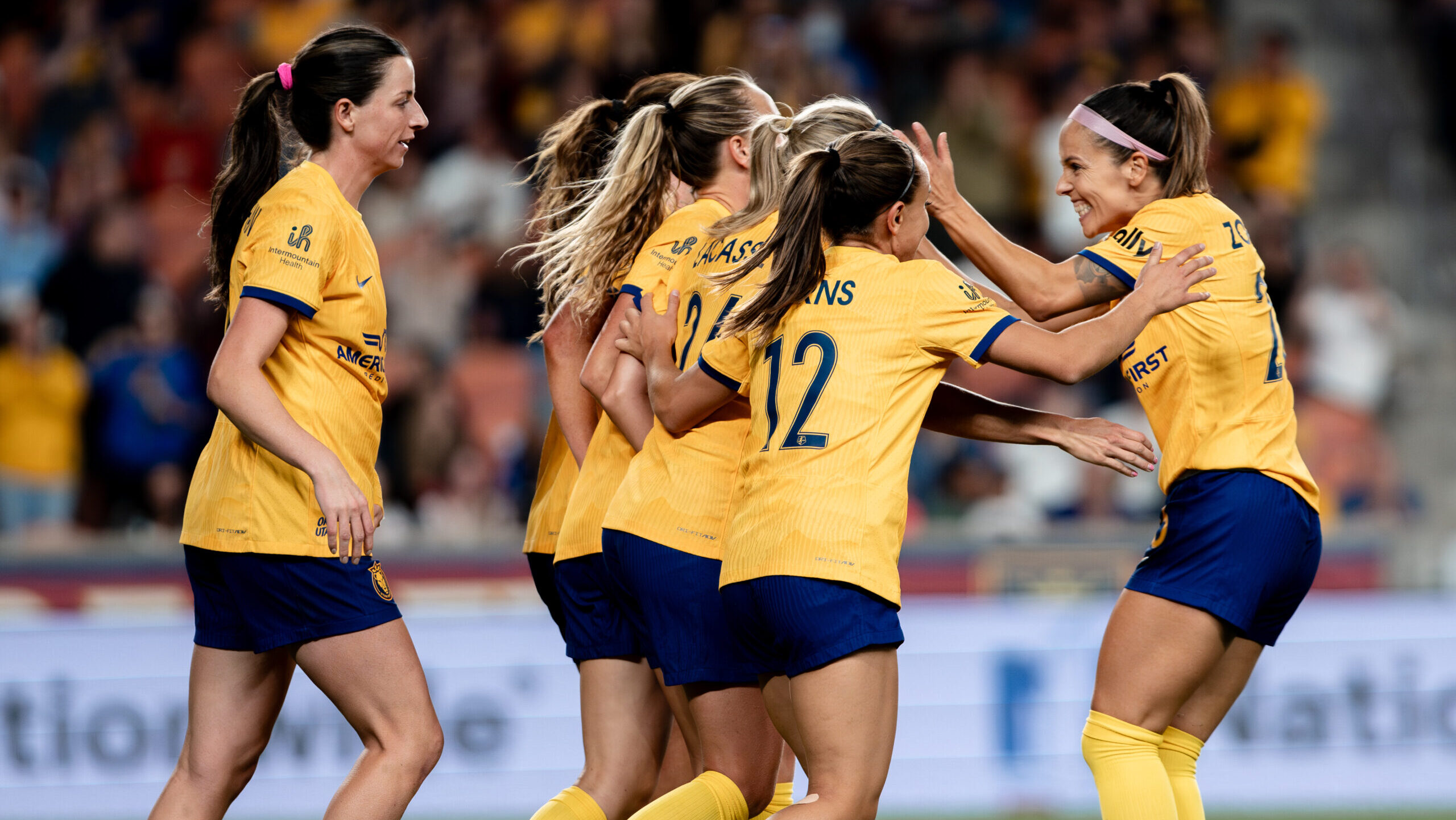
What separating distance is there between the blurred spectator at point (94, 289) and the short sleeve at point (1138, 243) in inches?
269

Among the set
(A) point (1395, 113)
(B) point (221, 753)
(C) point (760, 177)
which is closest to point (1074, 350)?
(C) point (760, 177)

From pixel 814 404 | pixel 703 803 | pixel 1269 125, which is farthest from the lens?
pixel 1269 125

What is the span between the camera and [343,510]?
3.54 m

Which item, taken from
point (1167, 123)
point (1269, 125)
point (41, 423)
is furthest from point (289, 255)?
point (1269, 125)

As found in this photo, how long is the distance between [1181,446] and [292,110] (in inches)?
96.5

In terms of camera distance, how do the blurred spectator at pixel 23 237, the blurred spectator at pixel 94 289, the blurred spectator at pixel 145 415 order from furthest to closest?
the blurred spectator at pixel 23 237
the blurred spectator at pixel 94 289
the blurred spectator at pixel 145 415

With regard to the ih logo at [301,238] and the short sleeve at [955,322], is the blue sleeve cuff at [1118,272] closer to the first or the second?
the short sleeve at [955,322]

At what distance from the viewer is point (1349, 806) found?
7.11 m

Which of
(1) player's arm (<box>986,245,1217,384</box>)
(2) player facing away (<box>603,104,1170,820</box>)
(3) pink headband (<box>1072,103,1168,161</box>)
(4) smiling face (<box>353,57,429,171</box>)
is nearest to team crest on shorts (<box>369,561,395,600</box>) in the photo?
(2) player facing away (<box>603,104,1170,820</box>)

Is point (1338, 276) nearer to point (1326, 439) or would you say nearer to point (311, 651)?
point (1326, 439)

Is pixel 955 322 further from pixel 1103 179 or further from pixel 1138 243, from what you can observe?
pixel 1103 179

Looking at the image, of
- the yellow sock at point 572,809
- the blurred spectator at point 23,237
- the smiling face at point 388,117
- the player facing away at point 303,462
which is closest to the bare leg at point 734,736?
the yellow sock at point 572,809

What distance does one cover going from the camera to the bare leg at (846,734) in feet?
11.4

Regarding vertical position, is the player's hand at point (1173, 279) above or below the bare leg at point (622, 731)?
above
